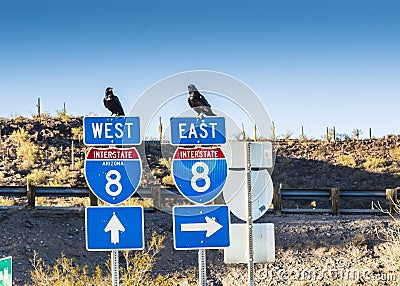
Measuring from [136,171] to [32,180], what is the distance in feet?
81.9

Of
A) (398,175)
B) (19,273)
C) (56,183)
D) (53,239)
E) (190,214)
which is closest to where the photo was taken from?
(190,214)

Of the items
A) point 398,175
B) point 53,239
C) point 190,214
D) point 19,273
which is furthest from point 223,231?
point 398,175

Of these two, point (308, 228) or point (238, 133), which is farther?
point (308, 228)

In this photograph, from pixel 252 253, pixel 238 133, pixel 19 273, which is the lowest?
pixel 19 273

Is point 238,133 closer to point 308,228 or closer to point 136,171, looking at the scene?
point 136,171

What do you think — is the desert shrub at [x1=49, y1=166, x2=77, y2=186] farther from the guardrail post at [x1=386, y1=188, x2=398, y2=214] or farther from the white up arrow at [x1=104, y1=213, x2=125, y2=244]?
the white up arrow at [x1=104, y1=213, x2=125, y2=244]

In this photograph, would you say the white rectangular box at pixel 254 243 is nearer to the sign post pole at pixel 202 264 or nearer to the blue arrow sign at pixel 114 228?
the sign post pole at pixel 202 264

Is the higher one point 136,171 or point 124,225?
point 136,171

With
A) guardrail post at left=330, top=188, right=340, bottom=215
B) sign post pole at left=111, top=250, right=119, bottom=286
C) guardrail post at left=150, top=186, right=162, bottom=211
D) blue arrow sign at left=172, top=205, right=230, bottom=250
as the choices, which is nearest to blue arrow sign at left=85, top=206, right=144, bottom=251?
sign post pole at left=111, top=250, right=119, bottom=286

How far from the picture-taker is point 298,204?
32.4m

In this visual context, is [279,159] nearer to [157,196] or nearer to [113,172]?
[157,196]

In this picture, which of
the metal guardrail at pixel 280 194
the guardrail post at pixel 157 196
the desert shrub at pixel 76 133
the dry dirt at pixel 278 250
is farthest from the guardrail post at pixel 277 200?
the desert shrub at pixel 76 133

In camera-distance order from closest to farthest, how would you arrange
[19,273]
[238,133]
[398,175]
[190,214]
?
1. [190,214]
2. [238,133]
3. [19,273]
4. [398,175]

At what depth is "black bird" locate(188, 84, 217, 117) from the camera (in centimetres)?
796
